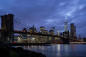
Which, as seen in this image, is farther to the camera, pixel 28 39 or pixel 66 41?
pixel 66 41

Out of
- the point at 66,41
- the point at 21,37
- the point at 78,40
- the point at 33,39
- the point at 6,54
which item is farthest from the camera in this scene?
the point at 78,40

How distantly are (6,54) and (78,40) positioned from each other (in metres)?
133

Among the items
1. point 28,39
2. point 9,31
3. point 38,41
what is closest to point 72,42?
point 38,41

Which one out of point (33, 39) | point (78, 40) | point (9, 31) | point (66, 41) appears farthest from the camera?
point (78, 40)

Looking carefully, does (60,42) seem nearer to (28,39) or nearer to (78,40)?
(78,40)

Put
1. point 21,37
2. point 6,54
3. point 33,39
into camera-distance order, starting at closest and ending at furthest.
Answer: point 6,54 < point 21,37 < point 33,39

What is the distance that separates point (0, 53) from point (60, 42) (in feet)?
405

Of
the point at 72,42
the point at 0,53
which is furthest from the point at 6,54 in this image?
the point at 72,42

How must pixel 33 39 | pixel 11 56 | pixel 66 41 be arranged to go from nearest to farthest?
1. pixel 11 56
2. pixel 33 39
3. pixel 66 41

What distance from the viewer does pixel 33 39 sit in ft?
359

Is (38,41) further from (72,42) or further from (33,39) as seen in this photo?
(72,42)

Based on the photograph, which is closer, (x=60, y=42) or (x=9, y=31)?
(x=9, y=31)

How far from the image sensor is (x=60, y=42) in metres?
134

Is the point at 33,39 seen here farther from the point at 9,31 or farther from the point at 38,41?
the point at 9,31
